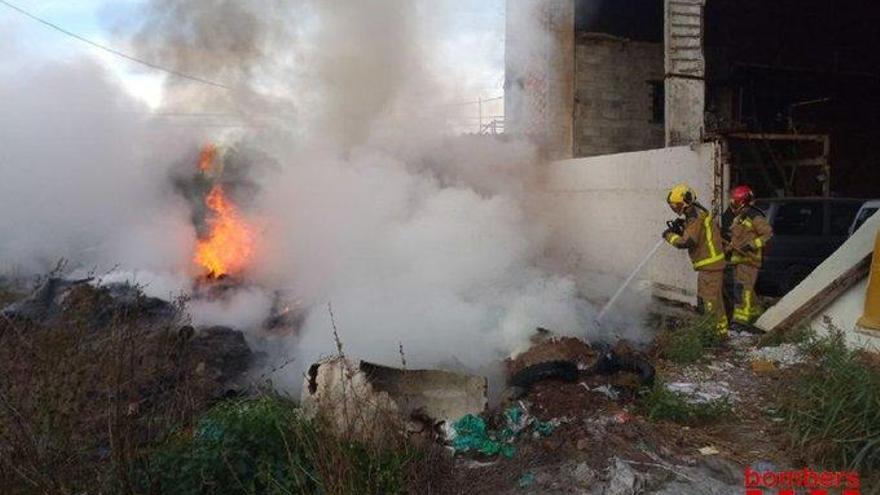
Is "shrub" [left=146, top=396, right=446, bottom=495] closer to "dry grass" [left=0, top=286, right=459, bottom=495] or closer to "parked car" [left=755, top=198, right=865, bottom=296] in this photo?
"dry grass" [left=0, top=286, right=459, bottom=495]

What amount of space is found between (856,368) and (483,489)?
2.50m

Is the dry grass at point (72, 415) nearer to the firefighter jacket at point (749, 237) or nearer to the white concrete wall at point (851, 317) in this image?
the white concrete wall at point (851, 317)

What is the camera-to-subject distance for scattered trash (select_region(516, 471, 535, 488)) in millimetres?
3412

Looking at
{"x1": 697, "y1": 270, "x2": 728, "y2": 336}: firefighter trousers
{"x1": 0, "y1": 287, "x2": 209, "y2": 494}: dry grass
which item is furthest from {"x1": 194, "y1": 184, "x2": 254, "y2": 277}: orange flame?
{"x1": 697, "y1": 270, "x2": 728, "y2": 336}: firefighter trousers

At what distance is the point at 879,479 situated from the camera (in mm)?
3156

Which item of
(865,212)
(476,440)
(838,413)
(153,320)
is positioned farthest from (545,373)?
(865,212)

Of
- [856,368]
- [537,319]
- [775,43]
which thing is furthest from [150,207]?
[775,43]

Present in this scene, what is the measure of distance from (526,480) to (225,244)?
662cm

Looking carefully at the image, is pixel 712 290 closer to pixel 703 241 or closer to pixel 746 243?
pixel 703 241

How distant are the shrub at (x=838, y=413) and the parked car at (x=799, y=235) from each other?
449 cm

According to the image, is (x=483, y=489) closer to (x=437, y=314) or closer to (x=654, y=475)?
(x=654, y=475)

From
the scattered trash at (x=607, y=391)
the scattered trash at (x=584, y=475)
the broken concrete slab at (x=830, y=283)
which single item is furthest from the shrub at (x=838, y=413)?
the broken concrete slab at (x=830, y=283)

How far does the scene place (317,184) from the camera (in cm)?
849

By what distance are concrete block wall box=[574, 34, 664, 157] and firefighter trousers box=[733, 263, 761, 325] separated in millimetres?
6062
